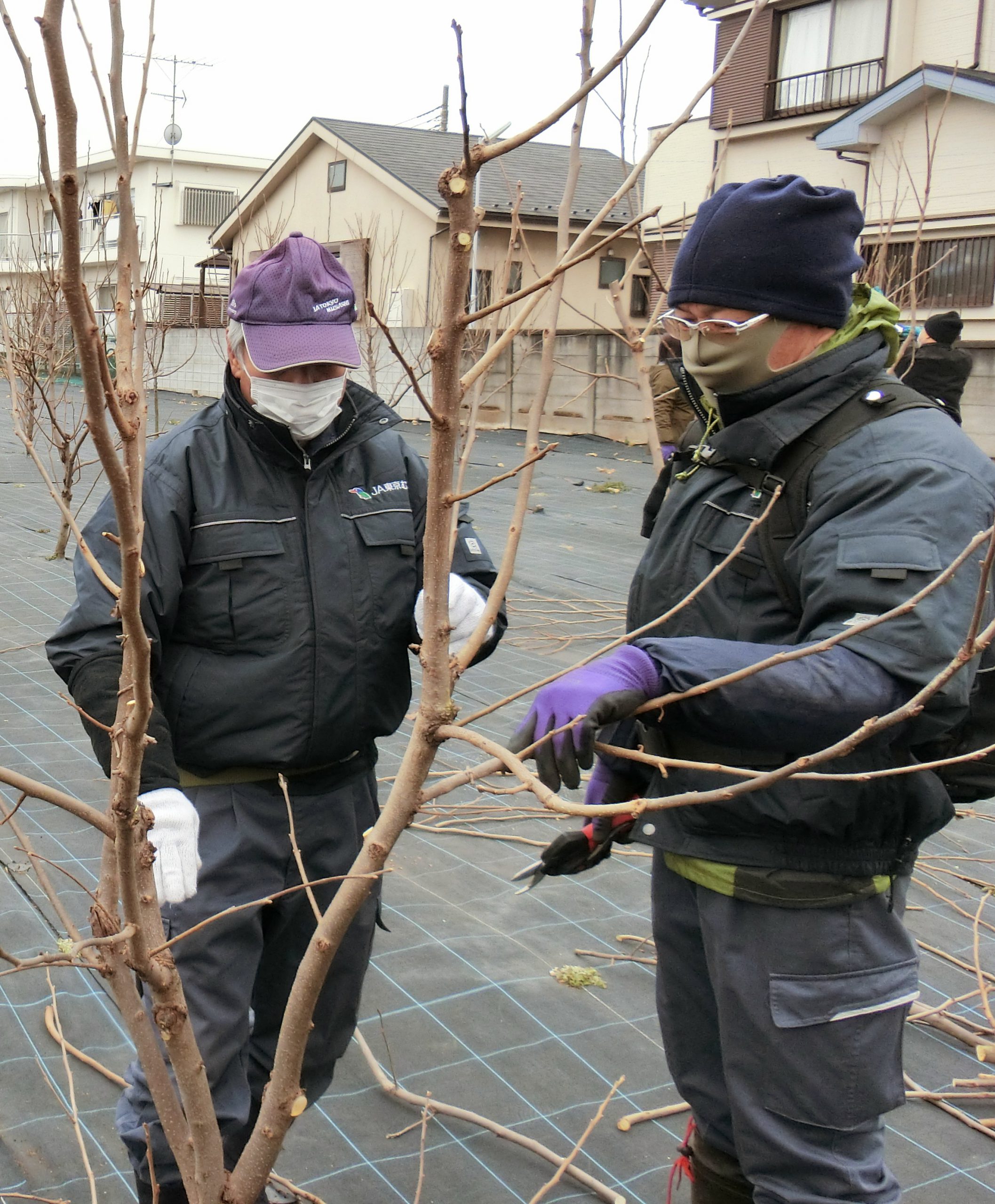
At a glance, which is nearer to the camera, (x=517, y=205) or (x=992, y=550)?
(x=992, y=550)

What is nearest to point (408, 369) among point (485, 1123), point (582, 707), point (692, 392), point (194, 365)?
point (582, 707)

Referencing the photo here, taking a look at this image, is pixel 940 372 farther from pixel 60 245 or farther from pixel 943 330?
pixel 60 245

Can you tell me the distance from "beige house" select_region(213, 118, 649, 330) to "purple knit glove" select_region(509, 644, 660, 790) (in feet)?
66.3

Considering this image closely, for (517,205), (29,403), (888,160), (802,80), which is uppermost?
(802,80)

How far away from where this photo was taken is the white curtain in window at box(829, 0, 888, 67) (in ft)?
65.2

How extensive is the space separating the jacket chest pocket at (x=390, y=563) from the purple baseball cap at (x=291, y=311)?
0.31 m

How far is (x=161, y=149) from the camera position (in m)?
40.9

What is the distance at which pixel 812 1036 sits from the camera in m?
1.76

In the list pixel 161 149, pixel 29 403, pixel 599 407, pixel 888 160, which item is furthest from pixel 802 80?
pixel 161 149

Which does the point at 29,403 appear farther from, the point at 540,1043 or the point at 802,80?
the point at 802,80

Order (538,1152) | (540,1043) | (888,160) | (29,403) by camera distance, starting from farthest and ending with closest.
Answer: (888,160)
(29,403)
(540,1043)
(538,1152)

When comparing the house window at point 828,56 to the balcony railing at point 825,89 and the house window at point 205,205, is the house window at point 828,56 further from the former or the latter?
the house window at point 205,205

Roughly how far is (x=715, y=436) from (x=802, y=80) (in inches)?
860

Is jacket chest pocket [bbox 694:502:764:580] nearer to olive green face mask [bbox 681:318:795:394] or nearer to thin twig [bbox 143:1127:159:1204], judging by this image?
olive green face mask [bbox 681:318:795:394]
